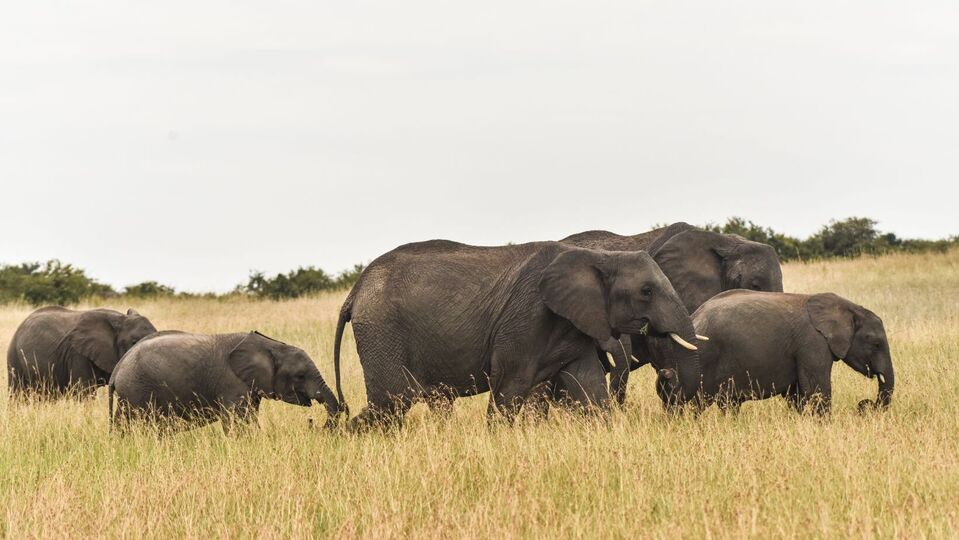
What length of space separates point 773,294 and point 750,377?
986 mm

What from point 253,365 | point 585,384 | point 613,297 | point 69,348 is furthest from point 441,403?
point 69,348

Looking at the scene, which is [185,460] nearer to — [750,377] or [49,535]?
[49,535]

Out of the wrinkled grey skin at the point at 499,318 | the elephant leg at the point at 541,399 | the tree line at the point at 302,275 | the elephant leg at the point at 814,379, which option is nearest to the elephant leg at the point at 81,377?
the wrinkled grey skin at the point at 499,318

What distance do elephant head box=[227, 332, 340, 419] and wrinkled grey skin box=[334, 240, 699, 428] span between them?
0.40m

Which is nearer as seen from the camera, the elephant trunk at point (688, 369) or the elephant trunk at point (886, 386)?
the elephant trunk at point (688, 369)

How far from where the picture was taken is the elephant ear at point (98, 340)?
1515 cm

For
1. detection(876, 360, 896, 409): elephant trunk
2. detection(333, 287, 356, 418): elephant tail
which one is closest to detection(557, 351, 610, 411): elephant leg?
detection(333, 287, 356, 418): elephant tail

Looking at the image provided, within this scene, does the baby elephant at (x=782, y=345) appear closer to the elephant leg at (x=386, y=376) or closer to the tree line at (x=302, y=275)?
the elephant leg at (x=386, y=376)

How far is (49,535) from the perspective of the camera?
7.33 meters

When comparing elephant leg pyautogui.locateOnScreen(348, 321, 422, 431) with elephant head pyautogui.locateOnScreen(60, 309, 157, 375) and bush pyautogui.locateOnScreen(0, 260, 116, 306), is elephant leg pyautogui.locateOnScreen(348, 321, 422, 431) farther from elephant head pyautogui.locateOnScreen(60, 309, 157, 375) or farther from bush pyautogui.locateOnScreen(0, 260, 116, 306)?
bush pyautogui.locateOnScreen(0, 260, 116, 306)

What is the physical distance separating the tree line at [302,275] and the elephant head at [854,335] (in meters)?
22.9

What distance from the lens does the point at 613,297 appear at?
34.2 ft

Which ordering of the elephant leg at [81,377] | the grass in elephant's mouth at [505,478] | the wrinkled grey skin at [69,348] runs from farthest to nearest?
the elephant leg at [81,377] < the wrinkled grey skin at [69,348] < the grass in elephant's mouth at [505,478]

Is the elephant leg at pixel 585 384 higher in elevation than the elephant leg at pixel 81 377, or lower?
higher
